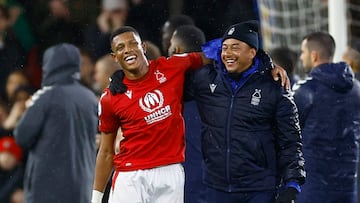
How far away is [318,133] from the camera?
35.0ft

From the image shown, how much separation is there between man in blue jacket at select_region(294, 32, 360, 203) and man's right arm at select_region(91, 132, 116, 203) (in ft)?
6.71

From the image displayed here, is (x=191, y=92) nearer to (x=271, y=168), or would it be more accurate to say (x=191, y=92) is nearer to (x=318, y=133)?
(x=271, y=168)

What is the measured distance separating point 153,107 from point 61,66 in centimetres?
252

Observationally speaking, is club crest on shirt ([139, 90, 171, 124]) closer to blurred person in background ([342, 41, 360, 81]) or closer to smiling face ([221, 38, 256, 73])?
smiling face ([221, 38, 256, 73])

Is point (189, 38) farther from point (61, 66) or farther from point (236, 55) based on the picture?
point (61, 66)

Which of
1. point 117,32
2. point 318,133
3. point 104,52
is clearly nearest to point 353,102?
point 318,133

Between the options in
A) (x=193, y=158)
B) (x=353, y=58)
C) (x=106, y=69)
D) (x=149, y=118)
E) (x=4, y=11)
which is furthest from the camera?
(x=4, y=11)

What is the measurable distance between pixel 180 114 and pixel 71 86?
245 centimetres

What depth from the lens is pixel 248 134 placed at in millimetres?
8703

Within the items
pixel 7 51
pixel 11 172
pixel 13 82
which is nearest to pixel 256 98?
pixel 11 172

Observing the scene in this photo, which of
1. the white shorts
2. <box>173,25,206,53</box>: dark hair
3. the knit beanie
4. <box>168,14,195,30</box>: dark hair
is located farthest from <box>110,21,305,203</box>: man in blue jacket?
the knit beanie

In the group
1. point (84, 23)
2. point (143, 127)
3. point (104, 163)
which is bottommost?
point (104, 163)

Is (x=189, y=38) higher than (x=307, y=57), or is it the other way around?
(x=189, y=38)

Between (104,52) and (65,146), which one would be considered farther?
(104,52)
